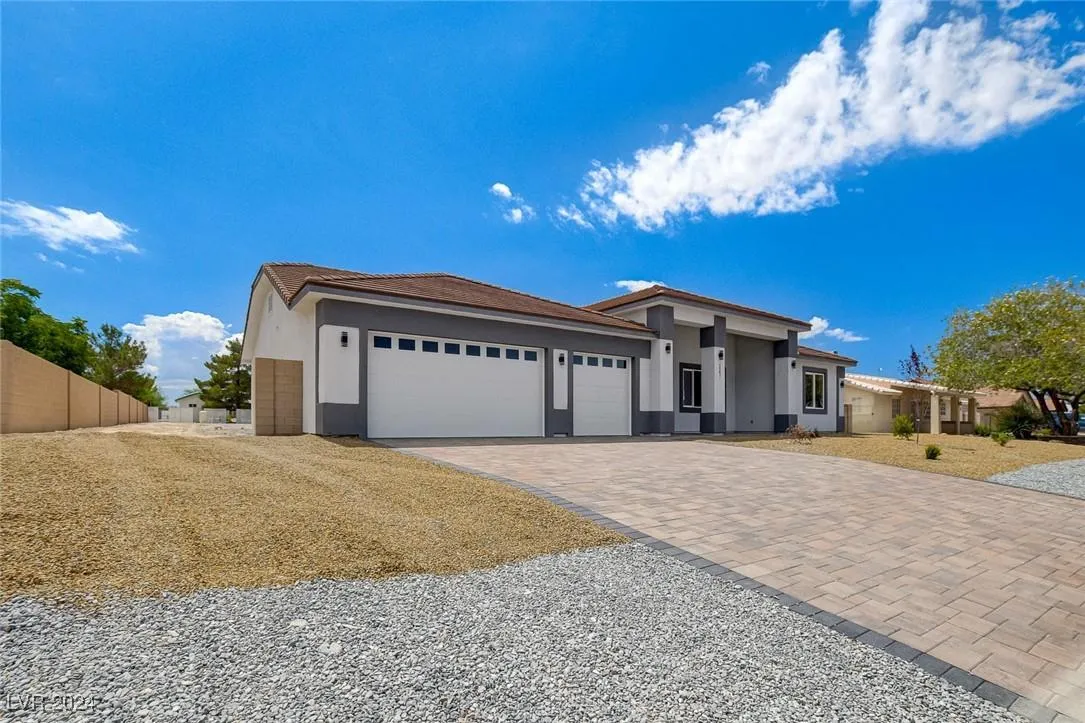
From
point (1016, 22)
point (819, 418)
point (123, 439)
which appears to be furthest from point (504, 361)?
point (819, 418)

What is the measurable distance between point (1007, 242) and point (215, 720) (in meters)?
32.8

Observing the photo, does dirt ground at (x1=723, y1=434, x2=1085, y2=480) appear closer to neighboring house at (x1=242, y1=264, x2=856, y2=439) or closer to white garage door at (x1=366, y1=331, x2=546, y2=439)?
neighboring house at (x1=242, y1=264, x2=856, y2=439)

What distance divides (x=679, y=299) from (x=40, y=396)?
721 inches

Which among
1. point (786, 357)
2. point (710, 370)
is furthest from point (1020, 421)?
point (710, 370)

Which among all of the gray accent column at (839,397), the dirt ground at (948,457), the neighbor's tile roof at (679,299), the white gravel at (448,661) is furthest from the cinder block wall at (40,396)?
the gray accent column at (839,397)

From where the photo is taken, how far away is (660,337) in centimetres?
1689

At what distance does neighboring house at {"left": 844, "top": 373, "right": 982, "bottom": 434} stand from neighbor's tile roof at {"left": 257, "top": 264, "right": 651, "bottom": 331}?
1985cm

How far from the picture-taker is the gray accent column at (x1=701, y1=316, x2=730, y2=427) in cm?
1861

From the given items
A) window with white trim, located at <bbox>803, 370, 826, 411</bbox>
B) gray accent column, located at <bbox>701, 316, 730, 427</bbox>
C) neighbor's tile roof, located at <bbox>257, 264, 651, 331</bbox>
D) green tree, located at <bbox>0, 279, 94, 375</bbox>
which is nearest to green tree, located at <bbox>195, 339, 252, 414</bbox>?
green tree, located at <bbox>0, 279, 94, 375</bbox>

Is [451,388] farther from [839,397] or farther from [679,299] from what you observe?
[839,397]

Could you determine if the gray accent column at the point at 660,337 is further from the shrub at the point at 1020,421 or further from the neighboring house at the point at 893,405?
the shrub at the point at 1020,421

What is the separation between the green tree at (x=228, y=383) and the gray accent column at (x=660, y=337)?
113ft

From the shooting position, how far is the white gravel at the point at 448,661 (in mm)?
1992

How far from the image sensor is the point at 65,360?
35250 mm
